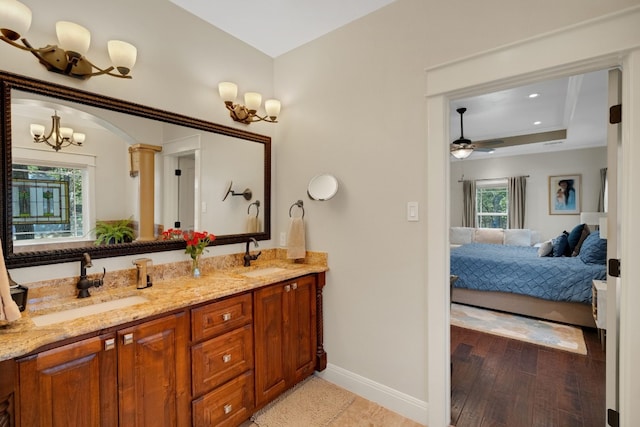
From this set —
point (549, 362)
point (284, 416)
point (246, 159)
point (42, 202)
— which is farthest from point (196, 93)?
point (549, 362)

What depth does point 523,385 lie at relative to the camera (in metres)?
2.34

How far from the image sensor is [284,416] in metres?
1.99

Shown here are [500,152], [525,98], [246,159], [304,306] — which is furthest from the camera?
[500,152]

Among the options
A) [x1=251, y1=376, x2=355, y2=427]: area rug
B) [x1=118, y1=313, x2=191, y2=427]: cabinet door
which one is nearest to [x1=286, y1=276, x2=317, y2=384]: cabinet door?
[x1=251, y1=376, x2=355, y2=427]: area rug

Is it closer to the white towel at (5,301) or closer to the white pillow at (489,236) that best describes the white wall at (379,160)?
the white towel at (5,301)

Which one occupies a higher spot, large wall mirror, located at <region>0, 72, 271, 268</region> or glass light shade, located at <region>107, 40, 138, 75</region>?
glass light shade, located at <region>107, 40, 138, 75</region>

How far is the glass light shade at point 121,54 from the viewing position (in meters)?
1.59

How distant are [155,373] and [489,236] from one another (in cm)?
635

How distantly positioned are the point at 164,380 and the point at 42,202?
108 cm

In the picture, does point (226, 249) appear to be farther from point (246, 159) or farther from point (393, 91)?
point (393, 91)

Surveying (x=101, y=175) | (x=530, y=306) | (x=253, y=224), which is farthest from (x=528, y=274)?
(x=101, y=175)

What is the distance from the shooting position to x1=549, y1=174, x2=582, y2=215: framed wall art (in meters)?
5.73

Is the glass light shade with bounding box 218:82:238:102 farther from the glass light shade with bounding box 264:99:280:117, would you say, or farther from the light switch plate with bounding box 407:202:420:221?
the light switch plate with bounding box 407:202:420:221

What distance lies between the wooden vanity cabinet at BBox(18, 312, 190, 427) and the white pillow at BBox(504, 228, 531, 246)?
6.24 meters
